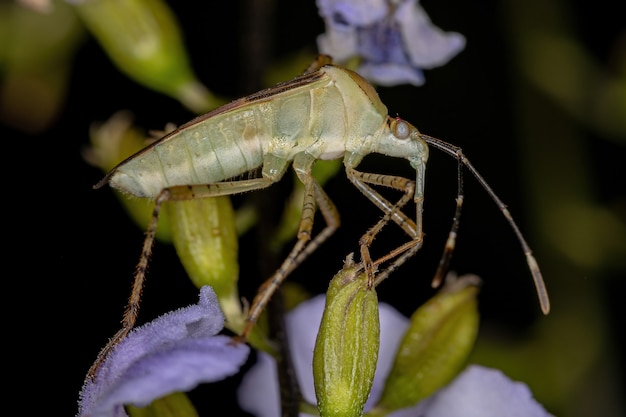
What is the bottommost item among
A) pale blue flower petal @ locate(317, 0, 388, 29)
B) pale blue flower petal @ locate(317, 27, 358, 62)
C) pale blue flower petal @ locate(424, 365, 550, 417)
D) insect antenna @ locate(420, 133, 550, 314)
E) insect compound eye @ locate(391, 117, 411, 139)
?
pale blue flower petal @ locate(424, 365, 550, 417)

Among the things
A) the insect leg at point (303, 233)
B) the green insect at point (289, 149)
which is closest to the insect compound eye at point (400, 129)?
the green insect at point (289, 149)

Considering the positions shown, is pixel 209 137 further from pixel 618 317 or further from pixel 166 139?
pixel 618 317

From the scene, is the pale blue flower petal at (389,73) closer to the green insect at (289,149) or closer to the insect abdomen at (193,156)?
the green insect at (289,149)

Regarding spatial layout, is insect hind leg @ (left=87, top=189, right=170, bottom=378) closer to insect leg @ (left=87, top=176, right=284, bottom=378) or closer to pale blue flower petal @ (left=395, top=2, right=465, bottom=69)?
insect leg @ (left=87, top=176, right=284, bottom=378)

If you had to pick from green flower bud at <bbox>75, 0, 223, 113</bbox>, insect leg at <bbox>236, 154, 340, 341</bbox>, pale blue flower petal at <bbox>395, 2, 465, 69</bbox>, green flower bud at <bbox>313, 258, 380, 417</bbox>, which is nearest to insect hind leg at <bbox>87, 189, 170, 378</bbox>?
insect leg at <bbox>236, 154, 340, 341</bbox>

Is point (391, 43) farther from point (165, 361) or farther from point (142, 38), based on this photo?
point (165, 361)

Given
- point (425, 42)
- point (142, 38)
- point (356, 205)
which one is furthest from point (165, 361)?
point (356, 205)
